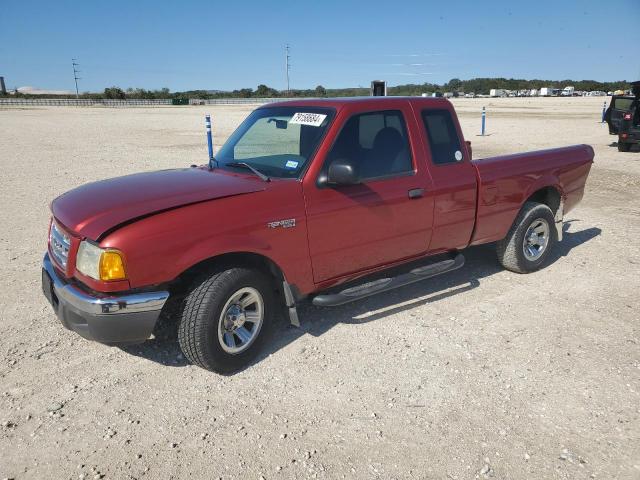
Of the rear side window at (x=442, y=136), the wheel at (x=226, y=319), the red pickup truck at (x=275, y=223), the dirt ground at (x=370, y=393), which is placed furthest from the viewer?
the rear side window at (x=442, y=136)

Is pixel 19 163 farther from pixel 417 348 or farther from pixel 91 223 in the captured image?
pixel 417 348

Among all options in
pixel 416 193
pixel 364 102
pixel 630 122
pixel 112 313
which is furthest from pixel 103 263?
pixel 630 122

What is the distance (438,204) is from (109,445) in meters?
3.16

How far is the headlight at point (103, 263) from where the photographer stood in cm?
302

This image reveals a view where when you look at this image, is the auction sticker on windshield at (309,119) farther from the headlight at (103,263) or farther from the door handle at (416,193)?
the headlight at (103,263)

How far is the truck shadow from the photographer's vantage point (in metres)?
3.92

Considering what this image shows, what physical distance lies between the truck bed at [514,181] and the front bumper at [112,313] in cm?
319

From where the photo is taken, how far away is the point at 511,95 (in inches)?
4665

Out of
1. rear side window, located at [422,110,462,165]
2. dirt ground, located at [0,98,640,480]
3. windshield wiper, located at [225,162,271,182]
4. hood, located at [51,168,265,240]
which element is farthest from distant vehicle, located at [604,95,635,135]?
hood, located at [51,168,265,240]

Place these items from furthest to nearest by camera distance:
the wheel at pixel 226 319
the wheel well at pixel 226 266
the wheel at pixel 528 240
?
the wheel at pixel 528 240
the wheel well at pixel 226 266
the wheel at pixel 226 319

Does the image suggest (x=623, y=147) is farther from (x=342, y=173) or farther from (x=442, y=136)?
(x=342, y=173)

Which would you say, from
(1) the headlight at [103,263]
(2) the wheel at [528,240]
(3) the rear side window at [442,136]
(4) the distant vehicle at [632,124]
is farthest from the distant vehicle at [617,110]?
(1) the headlight at [103,263]

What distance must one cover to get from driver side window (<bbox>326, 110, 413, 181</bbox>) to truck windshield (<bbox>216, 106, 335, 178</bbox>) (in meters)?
0.19

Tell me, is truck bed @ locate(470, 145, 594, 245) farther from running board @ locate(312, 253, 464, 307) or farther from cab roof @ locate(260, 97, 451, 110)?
cab roof @ locate(260, 97, 451, 110)
